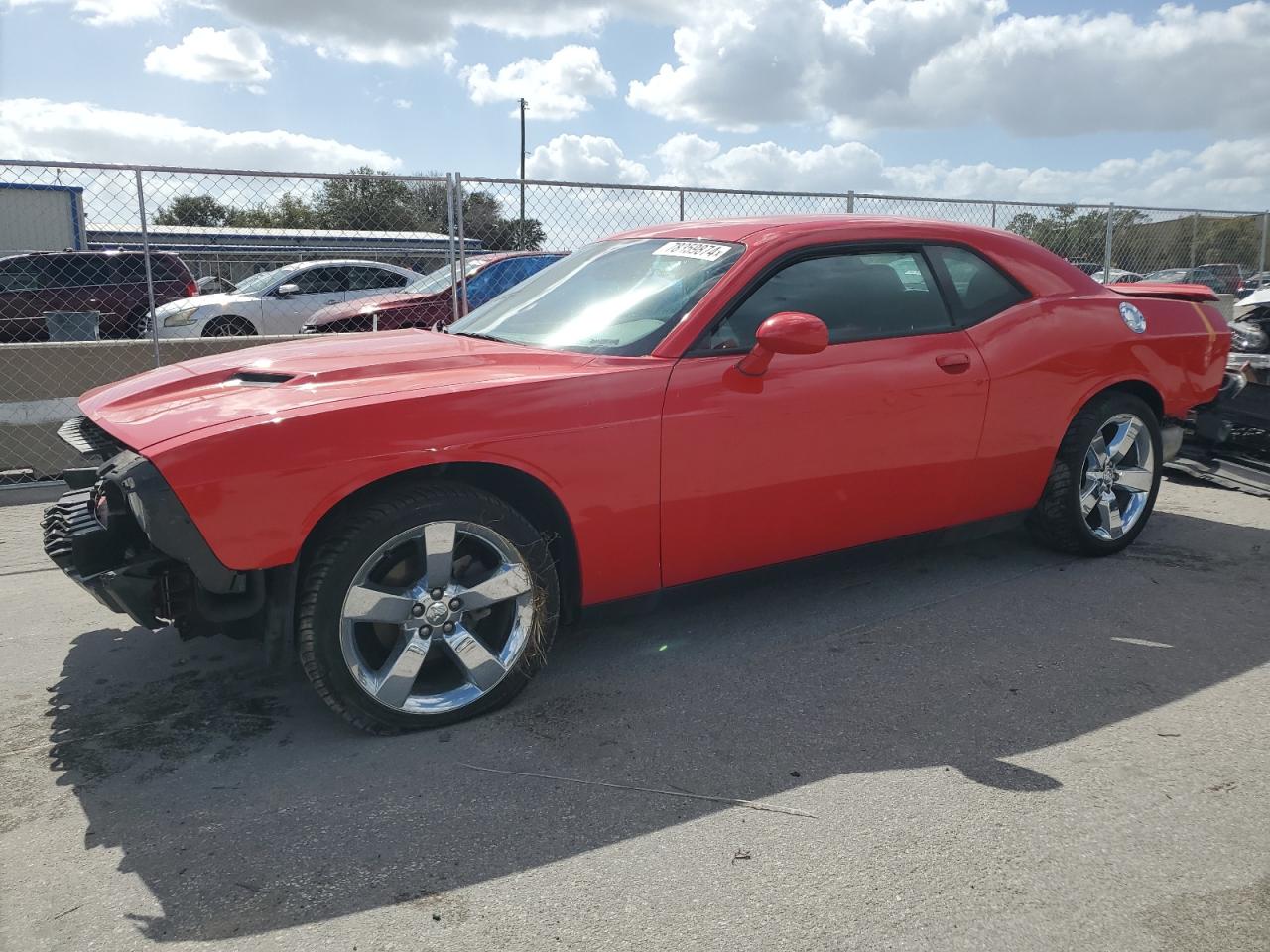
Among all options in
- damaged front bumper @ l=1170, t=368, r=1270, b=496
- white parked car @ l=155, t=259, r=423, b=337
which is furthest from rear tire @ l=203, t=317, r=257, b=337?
damaged front bumper @ l=1170, t=368, r=1270, b=496

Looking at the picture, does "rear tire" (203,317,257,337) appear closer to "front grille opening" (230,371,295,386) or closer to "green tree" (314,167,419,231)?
"green tree" (314,167,419,231)

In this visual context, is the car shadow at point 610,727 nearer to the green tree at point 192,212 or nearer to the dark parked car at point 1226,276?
the green tree at point 192,212

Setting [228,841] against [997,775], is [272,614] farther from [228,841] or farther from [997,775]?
[997,775]

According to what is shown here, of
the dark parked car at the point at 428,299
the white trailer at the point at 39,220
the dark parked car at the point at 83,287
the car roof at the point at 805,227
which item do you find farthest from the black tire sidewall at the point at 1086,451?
the white trailer at the point at 39,220

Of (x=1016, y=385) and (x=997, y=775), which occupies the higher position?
(x=1016, y=385)

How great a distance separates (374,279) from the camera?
13.1m

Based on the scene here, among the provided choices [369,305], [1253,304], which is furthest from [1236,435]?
[369,305]

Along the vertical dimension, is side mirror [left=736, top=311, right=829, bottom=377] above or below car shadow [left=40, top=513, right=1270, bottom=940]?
above

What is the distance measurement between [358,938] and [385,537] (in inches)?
44.1

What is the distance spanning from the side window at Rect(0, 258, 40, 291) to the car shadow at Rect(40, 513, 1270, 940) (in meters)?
9.38

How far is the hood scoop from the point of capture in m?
3.19

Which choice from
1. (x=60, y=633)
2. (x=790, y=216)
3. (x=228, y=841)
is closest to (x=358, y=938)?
(x=228, y=841)

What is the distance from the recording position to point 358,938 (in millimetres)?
2148

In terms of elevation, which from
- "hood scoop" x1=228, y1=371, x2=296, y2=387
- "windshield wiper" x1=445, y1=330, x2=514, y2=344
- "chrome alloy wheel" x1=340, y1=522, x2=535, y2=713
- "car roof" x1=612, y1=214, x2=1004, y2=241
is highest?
"car roof" x1=612, y1=214, x2=1004, y2=241
